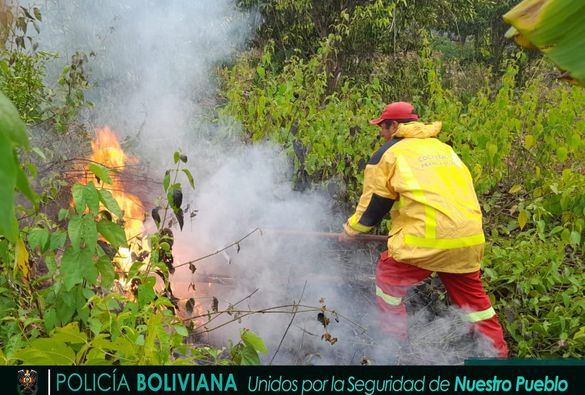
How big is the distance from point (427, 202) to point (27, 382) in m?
2.64

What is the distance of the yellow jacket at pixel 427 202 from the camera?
3582 mm

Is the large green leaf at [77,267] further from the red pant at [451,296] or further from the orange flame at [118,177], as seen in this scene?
the red pant at [451,296]

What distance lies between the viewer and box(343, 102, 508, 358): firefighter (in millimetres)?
3592

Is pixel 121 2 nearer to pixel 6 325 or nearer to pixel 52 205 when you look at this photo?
pixel 52 205

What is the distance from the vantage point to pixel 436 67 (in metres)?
8.09

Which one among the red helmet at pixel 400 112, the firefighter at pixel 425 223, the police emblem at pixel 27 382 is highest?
the red helmet at pixel 400 112

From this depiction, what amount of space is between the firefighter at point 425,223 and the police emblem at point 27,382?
254 cm

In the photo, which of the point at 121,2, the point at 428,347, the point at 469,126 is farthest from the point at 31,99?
the point at 469,126

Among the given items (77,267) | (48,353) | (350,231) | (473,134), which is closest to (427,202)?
(350,231)

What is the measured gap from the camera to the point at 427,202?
3.59m

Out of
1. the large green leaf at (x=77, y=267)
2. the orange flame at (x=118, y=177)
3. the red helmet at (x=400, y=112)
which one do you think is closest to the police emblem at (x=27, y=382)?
the large green leaf at (x=77, y=267)

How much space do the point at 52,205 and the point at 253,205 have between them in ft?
5.30

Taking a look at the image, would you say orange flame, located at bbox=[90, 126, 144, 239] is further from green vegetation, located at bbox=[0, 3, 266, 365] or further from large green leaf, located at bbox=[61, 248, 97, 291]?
large green leaf, located at bbox=[61, 248, 97, 291]

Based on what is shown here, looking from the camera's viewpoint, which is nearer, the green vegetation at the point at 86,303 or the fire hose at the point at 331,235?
the green vegetation at the point at 86,303
